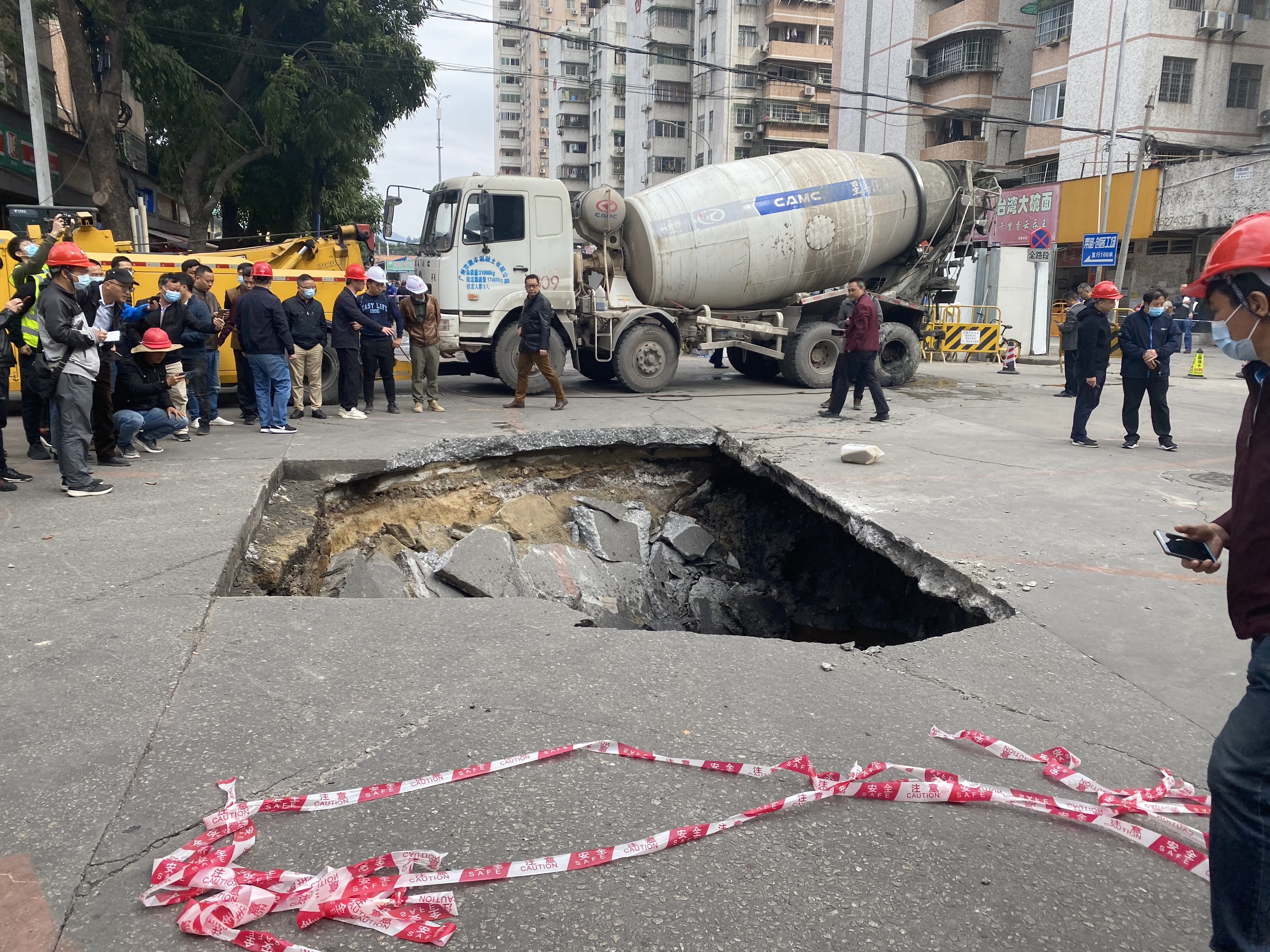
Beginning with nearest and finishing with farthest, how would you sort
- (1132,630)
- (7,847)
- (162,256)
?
(7,847), (1132,630), (162,256)

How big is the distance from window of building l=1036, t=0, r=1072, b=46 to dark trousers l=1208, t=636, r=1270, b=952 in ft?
119

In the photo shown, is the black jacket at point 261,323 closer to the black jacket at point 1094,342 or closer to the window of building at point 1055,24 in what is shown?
the black jacket at point 1094,342

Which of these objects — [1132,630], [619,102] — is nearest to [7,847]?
[1132,630]

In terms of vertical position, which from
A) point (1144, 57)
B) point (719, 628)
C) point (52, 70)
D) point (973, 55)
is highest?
point (973, 55)

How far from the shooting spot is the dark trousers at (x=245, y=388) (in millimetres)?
9961

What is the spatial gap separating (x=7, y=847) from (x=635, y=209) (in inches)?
437

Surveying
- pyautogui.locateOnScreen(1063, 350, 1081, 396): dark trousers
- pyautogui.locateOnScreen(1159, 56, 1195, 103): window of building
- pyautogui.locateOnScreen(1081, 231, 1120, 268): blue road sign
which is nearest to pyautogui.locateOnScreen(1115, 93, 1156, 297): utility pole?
pyautogui.locateOnScreen(1081, 231, 1120, 268): blue road sign

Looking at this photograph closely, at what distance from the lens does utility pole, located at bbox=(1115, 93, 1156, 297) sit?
2436 cm

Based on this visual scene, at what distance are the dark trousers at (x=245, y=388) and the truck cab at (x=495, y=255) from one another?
2.57 meters

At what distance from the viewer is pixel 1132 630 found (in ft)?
14.2

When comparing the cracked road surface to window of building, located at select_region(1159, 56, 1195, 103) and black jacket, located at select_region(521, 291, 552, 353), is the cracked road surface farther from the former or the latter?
window of building, located at select_region(1159, 56, 1195, 103)

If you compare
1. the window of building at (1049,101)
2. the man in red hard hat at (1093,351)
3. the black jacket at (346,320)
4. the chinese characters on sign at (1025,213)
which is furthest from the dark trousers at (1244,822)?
the window of building at (1049,101)

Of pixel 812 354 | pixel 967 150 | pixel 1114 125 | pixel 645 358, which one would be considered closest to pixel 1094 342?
pixel 812 354

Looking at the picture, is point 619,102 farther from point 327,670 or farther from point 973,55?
point 327,670
